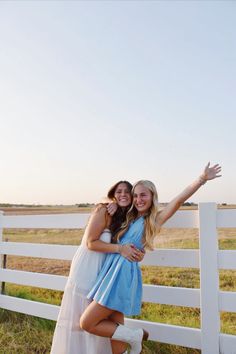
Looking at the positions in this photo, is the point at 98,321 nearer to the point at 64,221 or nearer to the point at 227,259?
the point at 227,259

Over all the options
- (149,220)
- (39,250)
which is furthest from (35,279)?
(149,220)

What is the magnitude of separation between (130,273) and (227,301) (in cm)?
79

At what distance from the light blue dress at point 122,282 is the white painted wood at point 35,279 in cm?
120

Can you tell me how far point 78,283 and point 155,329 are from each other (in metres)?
0.83

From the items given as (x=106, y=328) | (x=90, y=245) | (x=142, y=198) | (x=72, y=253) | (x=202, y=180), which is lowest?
(x=106, y=328)

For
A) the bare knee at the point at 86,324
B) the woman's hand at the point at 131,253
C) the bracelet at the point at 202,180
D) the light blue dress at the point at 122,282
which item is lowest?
the bare knee at the point at 86,324

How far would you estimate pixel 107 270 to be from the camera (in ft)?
10.2

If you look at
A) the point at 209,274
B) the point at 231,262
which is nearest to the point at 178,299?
the point at 209,274

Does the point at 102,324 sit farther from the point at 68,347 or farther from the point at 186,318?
the point at 186,318

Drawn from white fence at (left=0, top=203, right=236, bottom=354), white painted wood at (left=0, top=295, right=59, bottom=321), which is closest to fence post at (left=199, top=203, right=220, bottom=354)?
white fence at (left=0, top=203, right=236, bottom=354)

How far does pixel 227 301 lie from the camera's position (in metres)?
3.12

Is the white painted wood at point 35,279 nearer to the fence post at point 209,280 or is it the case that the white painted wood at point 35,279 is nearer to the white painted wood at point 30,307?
the white painted wood at point 30,307

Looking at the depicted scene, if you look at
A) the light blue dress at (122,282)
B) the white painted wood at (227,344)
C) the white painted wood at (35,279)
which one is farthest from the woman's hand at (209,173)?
the white painted wood at (35,279)

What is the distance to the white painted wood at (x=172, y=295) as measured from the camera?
130 inches
